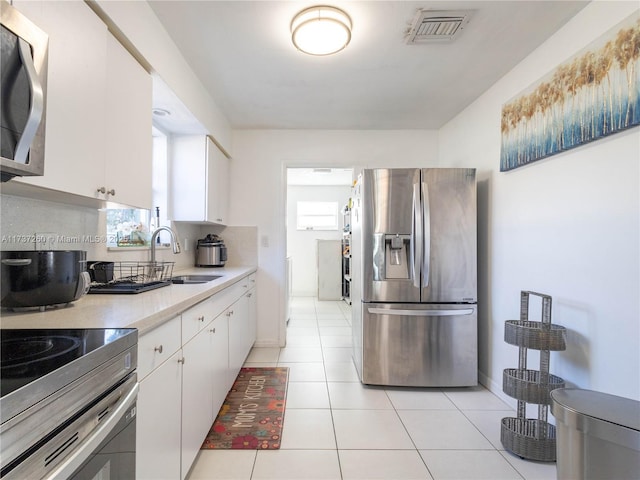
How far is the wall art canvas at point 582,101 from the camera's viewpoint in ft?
4.71

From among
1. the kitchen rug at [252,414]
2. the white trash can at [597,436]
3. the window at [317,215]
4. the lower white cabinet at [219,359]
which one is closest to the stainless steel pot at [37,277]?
the lower white cabinet at [219,359]

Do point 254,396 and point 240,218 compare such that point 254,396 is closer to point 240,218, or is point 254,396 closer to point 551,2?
point 240,218

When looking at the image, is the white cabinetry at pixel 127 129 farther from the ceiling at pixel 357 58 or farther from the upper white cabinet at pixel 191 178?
the upper white cabinet at pixel 191 178

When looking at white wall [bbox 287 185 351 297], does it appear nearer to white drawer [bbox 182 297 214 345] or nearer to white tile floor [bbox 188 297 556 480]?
white tile floor [bbox 188 297 556 480]

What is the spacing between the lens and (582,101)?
168cm

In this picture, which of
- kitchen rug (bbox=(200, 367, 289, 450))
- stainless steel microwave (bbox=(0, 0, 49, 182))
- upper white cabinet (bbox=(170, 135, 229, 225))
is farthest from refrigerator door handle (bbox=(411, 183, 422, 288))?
stainless steel microwave (bbox=(0, 0, 49, 182))

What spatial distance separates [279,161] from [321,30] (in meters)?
1.93

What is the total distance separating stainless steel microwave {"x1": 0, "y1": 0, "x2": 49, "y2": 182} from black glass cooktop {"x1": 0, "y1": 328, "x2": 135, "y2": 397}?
1.47 ft

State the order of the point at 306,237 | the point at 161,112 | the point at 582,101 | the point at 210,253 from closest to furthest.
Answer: the point at 582,101 → the point at 161,112 → the point at 210,253 → the point at 306,237

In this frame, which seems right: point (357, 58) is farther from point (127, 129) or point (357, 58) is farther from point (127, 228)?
point (127, 228)

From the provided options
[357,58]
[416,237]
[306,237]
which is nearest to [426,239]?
[416,237]

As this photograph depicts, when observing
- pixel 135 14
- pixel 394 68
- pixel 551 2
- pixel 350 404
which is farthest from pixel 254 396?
pixel 551 2

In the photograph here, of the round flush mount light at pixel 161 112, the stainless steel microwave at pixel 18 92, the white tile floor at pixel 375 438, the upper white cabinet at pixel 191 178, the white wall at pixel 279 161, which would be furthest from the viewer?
the white wall at pixel 279 161

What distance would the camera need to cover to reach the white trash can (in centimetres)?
110
